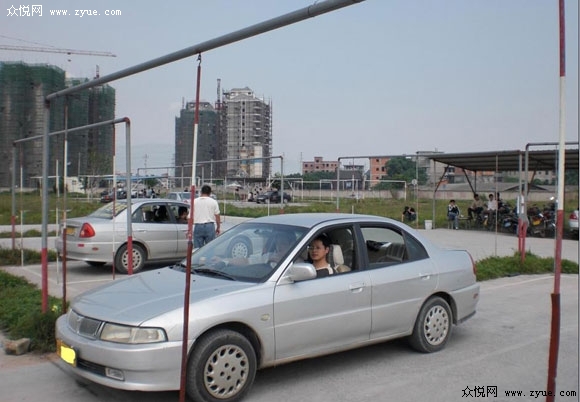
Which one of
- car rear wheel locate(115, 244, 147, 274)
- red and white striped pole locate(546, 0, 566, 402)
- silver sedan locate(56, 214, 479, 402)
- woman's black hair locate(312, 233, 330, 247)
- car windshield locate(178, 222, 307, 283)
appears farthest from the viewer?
car rear wheel locate(115, 244, 147, 274)

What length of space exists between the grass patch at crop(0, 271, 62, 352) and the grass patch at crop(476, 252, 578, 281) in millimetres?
8035

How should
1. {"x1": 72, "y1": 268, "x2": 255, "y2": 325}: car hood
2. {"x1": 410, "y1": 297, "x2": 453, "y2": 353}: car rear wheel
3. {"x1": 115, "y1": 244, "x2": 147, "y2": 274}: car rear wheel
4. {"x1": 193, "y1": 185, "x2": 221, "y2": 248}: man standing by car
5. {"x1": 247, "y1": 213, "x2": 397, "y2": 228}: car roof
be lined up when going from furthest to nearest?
{"x1": 115, "y1": 244, "x2": 147, "y2": 274}: car rear wheel < {"x1": 193, "y1": 185, "x2": 221, "y2": 248}: man standing by car < {"x1": 410, "y1": 297, "x2": 453, "y2": 353}: car rear wheel < {"x1": 247, "y1": 213, "x2": 397, "y2": 228}: car roof < {"x1": 72, "y1": 268, "x2": 255, "y2": 325}: car hood

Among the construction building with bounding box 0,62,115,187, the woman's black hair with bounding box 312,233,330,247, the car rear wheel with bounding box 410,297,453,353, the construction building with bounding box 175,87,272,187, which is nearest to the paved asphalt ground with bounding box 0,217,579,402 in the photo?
the car rear wheel with bounding box 410,297,453,353

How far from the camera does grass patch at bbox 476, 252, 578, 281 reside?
11.8 m

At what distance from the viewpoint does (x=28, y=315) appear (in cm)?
680

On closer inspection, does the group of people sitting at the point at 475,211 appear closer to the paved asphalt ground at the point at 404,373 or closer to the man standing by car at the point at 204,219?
the man standing by car at the point at 204,219

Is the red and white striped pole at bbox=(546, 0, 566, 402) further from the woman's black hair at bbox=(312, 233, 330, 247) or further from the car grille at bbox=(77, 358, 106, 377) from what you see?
the car grille at bbox=(77, 358, 106, 377)

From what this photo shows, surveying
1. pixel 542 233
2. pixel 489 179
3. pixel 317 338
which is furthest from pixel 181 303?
pixel 489 179

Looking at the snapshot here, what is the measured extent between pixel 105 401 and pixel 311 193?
48.2 metres

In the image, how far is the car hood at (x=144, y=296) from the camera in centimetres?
443

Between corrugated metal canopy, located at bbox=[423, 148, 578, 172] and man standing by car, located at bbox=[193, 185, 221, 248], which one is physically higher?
corrugated metal canopy, located at bbox=[423, 148, 578, 172]

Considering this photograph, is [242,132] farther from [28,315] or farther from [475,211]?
[28,315]

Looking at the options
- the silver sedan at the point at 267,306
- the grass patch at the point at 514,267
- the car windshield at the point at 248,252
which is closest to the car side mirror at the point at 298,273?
the silver sedan at the point at 267,306

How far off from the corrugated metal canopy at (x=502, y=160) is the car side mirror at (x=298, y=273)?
16012mm
